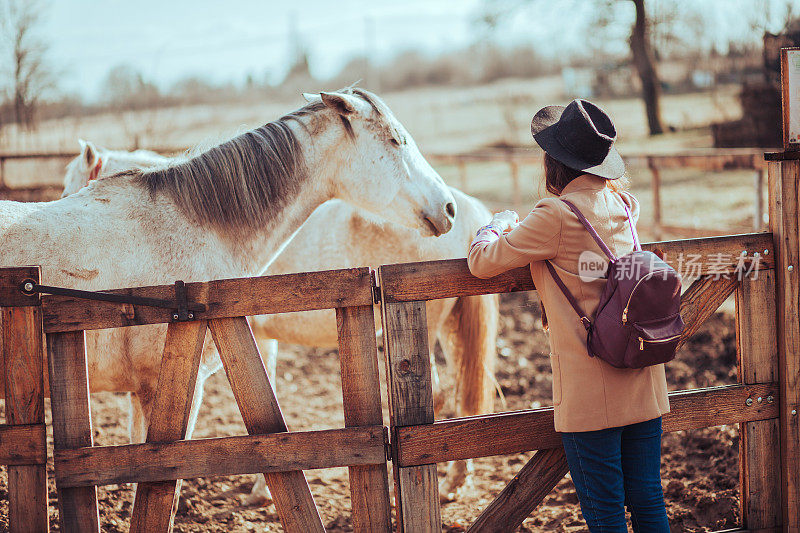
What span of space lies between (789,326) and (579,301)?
1.15 meters

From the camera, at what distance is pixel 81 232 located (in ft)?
9.20

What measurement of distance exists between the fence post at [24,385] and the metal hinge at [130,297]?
3 centimetres

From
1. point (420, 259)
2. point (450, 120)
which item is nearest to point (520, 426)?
point (420, 259)

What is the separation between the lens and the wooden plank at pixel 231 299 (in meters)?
2.42

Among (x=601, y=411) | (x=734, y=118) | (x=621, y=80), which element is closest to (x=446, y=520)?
(x=601, y=411)

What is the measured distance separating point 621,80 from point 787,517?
58.1 feet

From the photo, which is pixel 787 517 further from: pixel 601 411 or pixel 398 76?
pixel 398 76

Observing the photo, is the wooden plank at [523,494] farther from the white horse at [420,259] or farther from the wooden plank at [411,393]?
the white horse at [420,259]

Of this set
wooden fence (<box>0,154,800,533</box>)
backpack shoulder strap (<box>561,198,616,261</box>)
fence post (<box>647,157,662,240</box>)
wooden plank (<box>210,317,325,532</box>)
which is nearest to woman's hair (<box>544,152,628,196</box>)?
backpack shoulder strap (<box>561,198,616,261</box>)

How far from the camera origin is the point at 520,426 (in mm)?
2586

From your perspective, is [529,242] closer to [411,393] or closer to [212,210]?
[411,393]

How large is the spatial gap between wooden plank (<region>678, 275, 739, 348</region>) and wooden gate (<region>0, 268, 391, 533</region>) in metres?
1.29

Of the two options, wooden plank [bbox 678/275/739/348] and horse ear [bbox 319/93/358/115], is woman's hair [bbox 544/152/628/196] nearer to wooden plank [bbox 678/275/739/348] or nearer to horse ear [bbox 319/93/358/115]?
wooden plank [bbox 678/275/739/348]

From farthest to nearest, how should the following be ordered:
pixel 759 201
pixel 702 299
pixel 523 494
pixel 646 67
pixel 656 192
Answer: pixel 646 67 < pixel 656 192 < pixel 759 201 < pixel 702 299 < pixel 523 494
